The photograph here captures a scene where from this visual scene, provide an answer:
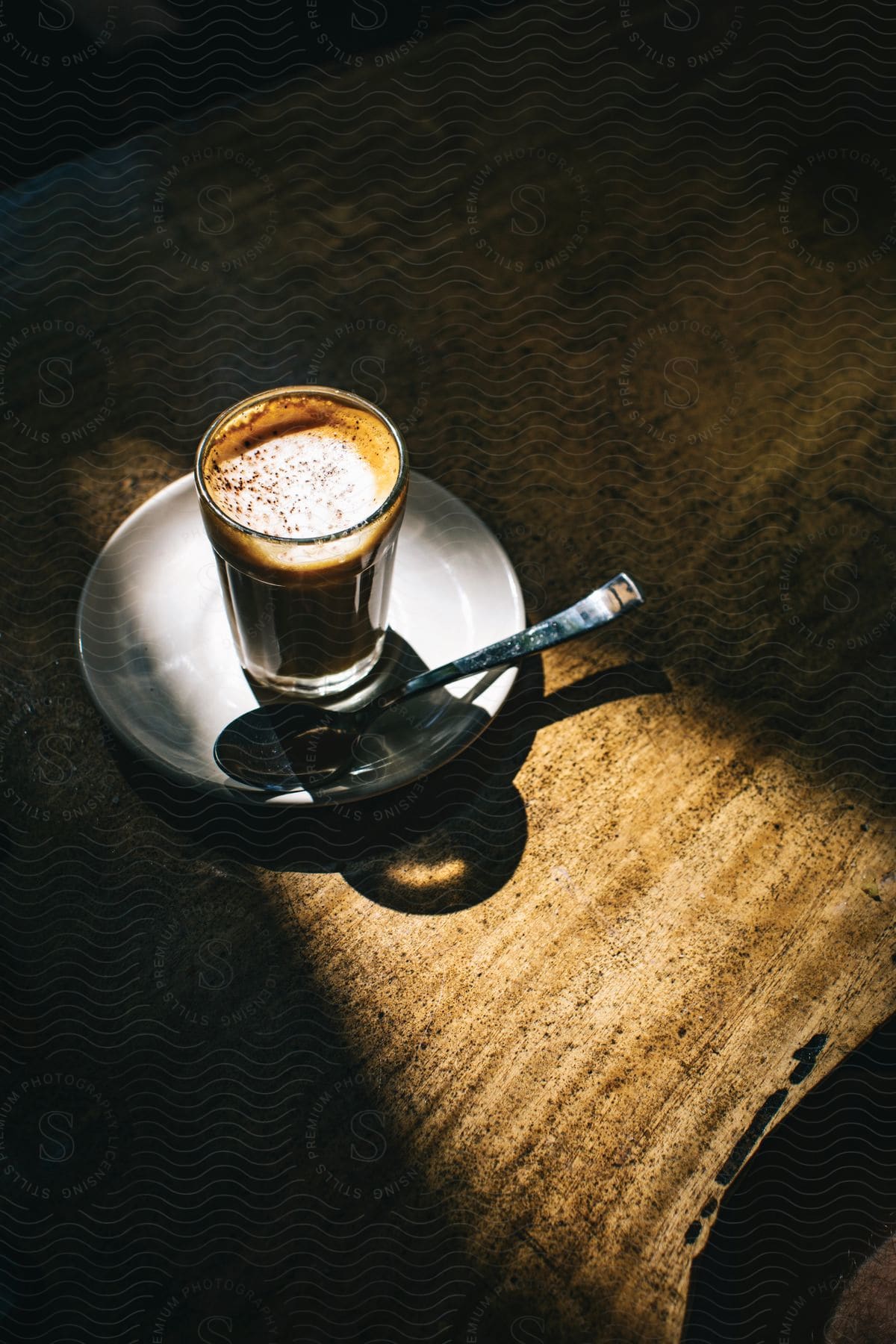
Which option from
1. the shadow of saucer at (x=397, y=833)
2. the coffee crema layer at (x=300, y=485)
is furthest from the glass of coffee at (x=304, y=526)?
the shadow of saucer at (x=397, y=833)

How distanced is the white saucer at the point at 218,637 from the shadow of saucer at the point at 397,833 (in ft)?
0.11

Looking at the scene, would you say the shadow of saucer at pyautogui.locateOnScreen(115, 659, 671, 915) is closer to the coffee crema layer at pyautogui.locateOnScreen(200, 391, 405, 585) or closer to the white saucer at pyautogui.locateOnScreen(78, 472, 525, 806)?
the white saucer at pyautogui.locateOnScreen(78, 472, 525, 806)

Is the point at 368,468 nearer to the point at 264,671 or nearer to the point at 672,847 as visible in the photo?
the point at 264,671

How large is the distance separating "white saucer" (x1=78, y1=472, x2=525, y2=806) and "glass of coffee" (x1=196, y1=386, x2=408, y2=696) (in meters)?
0.04

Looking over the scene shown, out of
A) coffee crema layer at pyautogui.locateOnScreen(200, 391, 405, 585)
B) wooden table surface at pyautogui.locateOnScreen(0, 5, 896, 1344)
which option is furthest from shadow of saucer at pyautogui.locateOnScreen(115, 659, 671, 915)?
coffee crema layer at pyautogui.locateOnScreen(200, 391, 405, 585)

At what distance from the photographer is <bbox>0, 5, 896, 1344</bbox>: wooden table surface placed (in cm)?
56

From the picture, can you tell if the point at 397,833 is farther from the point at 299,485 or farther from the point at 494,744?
→ the point at 299,485

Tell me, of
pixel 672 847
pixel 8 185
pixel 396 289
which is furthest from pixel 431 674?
pixel 8 185

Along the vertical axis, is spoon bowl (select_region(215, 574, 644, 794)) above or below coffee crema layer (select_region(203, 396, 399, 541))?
below

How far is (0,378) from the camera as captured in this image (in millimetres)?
829

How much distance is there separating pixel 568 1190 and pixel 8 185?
1.08 meters

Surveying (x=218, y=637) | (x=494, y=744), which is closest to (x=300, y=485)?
(x=218, y=637)

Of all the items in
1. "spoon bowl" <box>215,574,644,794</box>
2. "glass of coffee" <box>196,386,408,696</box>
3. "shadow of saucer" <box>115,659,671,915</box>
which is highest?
"glass of coffee" <box>196,386,408,696</box>

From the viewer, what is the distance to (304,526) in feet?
2.10
